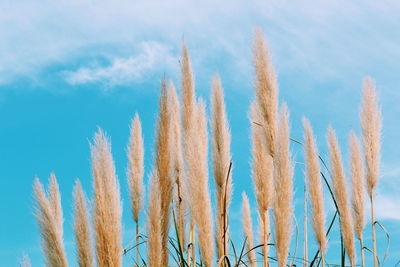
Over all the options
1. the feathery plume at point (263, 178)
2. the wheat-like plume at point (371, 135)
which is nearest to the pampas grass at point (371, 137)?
the wheat-like plume at point (371, 135)

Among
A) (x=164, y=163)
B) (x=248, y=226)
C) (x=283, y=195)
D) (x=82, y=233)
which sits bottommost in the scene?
(x=82, y=233)

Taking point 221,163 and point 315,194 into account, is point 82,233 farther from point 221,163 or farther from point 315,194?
point 315,194

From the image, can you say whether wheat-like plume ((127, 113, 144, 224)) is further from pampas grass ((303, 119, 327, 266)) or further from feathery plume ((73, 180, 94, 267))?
feathery plume ((73, 180, 94, 267))

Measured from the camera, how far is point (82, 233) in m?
2.50

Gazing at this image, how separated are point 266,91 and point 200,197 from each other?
801 mm

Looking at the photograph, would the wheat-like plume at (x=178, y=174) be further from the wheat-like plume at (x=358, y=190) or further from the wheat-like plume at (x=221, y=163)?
the wheat-like plume at (x=358, y=190)

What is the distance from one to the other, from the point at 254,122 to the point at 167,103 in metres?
0.60

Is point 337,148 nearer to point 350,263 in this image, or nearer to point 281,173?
point 350,263

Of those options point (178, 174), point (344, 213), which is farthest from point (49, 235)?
point (344, 213)

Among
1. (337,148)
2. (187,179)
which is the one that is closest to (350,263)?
(337,148)

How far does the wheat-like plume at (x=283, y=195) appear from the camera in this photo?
2990 mm

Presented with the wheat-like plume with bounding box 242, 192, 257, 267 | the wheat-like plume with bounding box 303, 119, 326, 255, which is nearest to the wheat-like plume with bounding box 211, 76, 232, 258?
the wheat-like plume with bounding box 303, 119, 326, 255

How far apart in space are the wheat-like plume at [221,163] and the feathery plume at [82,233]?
1.05m

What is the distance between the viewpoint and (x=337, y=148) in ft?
13.3
